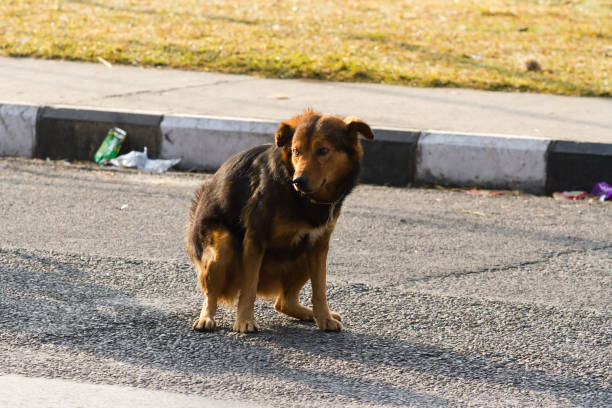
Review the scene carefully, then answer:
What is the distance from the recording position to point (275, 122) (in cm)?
734

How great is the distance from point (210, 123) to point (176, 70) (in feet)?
9.18

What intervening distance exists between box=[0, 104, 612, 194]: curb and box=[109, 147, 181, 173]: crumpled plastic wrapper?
0.11m

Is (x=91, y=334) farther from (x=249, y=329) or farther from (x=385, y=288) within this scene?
(x=385, y=288)

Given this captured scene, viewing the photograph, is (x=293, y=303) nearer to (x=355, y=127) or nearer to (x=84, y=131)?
(x=355, y=127)

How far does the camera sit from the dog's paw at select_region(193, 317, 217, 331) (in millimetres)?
4016

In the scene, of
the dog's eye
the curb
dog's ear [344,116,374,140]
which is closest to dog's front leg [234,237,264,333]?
the dog's eye

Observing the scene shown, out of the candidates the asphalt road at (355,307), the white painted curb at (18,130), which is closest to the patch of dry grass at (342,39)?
the white painted curb at (18,130)

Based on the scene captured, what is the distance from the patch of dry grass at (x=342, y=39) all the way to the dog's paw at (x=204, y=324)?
579 cm

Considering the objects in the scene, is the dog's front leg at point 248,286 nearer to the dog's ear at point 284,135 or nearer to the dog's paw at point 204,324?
the dog's paw at point 204,324

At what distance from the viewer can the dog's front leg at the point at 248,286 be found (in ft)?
13.0

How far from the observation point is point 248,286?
4023 millimetres

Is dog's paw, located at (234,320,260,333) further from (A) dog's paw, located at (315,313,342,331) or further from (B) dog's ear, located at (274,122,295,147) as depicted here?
(B) dog's ear, located at (274,122,295,147)

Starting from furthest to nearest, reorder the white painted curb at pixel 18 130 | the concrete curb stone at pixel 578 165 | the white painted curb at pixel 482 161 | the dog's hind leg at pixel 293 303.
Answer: the white painted curb at pixel 18 130, the white painted curb at pixel 482 161, the concrete curb stone at pixel 578 165, the dog's hind leg at pixel 293 303

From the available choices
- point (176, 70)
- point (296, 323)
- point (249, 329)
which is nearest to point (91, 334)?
point (249, 329)
